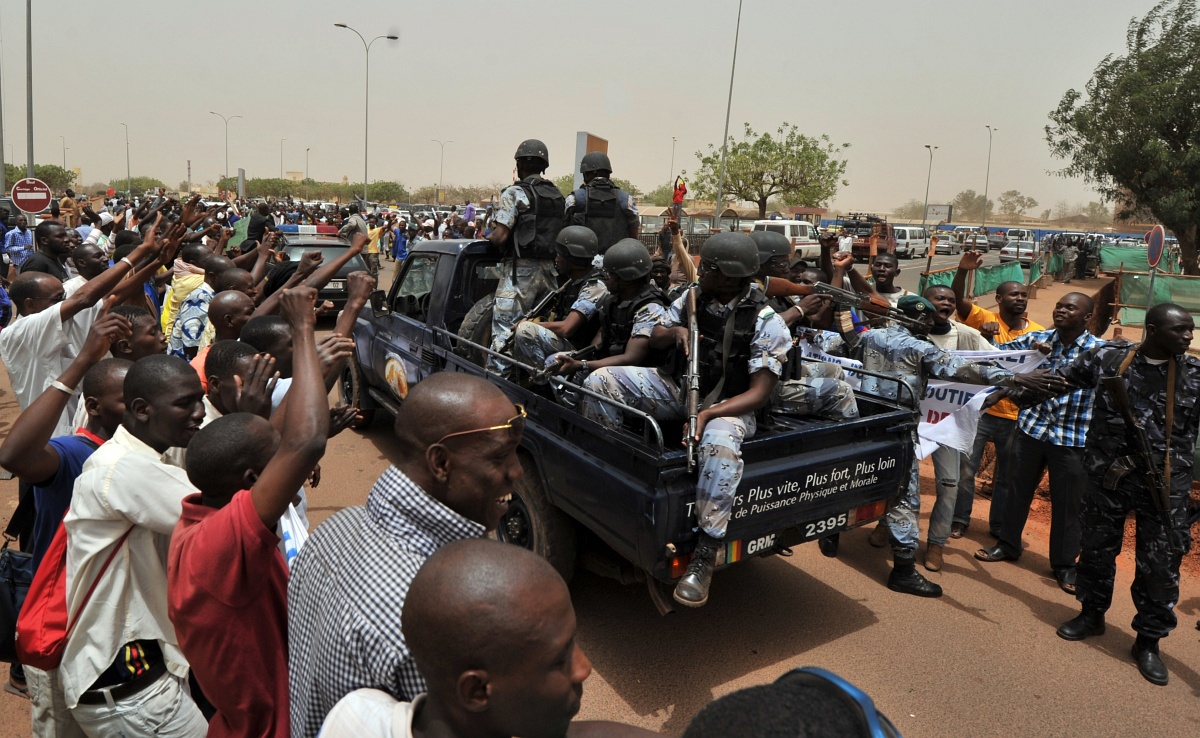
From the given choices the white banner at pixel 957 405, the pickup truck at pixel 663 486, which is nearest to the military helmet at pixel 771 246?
the white banner at pixel 957 405

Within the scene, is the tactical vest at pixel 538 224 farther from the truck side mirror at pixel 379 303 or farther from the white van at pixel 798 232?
the white van at pixel 798 232

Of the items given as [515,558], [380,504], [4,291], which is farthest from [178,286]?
[515,558]

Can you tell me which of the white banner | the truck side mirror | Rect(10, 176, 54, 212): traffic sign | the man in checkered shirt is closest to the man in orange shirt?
the white banner

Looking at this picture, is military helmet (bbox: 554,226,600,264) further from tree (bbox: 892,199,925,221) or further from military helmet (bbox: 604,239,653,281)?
tree (bbox: 892,199,925,221)

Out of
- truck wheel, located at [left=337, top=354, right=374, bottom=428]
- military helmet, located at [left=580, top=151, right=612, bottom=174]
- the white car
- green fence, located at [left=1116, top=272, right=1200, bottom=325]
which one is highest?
the white car

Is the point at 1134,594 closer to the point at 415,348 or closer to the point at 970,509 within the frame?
the point at 970,509

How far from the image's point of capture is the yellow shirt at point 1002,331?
5.38 metres

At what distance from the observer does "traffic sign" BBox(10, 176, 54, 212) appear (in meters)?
11.7

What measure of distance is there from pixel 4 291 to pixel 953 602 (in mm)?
8726

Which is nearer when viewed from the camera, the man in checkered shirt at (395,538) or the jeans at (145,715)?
the man in checkered shirt at (395,538)

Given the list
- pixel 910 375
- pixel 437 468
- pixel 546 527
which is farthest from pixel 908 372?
pixel 437 468

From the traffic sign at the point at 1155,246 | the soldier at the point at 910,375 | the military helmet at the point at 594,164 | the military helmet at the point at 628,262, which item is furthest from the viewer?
the traffic sign at the point at 1155,246

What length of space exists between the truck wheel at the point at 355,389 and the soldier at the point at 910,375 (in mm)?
4497

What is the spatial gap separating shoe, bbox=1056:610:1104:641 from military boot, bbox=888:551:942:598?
2.22 ft
